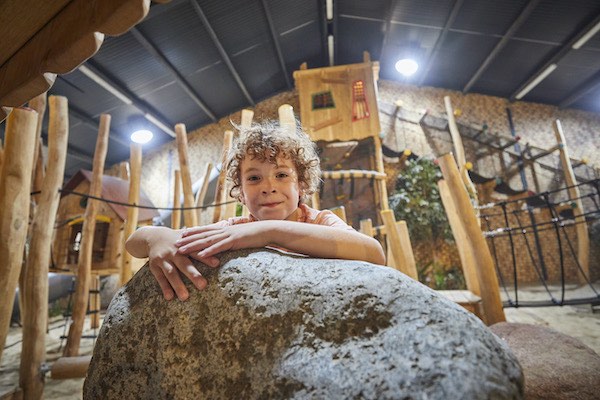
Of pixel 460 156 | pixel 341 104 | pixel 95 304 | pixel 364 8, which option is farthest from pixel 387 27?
pixel 95 304

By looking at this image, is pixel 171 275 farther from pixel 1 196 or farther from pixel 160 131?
pixel 160 131

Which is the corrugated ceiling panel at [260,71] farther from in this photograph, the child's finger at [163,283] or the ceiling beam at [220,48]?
the child's finger at [163,283]

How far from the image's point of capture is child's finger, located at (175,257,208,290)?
105cm

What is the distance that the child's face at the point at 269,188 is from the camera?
157 centimetres

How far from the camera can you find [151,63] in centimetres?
738

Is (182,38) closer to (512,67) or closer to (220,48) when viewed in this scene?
(220,48)

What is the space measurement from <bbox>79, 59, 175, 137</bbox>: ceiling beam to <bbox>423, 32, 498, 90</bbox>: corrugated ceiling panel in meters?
8.41

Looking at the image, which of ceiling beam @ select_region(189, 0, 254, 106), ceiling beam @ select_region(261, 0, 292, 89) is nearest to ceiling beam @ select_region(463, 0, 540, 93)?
ceiling beam @ select_region(261, 0, 292, 89)

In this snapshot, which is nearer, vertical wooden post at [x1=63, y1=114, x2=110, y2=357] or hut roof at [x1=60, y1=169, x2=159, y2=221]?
vertical wooden post at [x1=63, y1=114, x2=110, y2=357]

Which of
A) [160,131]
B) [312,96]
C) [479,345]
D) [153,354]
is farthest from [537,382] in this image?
[160,131]

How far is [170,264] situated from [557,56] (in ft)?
34.2

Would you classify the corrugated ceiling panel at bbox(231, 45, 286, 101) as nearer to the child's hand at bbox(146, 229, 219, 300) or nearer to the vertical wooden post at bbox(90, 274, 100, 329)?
the vertical wooden post at bbox(90, 274, 100, 329)

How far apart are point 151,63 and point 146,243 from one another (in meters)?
7.69

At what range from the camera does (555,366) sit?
1.72 metres
